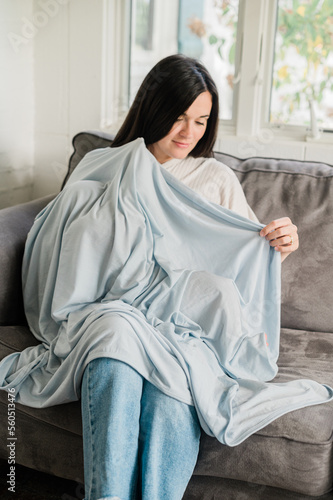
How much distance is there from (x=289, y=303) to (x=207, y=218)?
43 centimetres

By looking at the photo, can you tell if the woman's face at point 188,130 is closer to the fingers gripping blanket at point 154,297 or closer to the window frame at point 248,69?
the fingers gripping blanket at point 154,297

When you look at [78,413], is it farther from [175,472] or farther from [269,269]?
[269,269]

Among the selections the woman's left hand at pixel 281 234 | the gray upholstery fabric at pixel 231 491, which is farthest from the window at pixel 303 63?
the gray upholstery fabric at pixel 231 491

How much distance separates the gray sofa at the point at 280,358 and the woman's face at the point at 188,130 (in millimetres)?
265

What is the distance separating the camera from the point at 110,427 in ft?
4.01

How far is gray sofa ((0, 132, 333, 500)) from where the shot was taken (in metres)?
1.34

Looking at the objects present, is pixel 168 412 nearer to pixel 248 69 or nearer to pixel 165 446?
pixel 165 446

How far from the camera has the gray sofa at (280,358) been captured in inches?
52.9

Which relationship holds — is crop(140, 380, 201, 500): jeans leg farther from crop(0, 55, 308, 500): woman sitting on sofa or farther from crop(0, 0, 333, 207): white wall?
crop(0, 0, 333, 207): white wall

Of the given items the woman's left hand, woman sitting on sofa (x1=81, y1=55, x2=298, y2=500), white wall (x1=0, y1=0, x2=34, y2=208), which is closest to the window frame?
white wall (x1=0, y1=0, x2=34, y2=208)

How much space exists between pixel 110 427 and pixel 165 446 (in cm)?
15

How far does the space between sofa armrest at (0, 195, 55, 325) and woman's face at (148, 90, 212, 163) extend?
522mm

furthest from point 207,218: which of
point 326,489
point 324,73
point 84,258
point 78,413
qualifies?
point 324,73

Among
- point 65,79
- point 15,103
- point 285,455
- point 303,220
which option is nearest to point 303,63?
point 303,220
